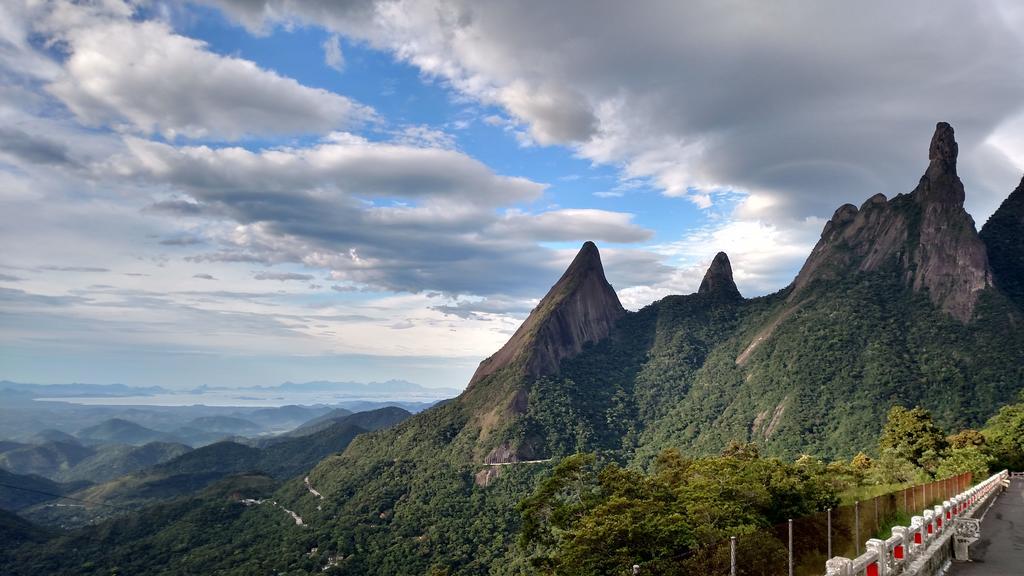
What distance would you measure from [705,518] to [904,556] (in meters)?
16.8

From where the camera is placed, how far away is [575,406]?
135000 millimetres

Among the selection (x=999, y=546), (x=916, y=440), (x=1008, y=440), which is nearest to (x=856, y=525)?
(x=999, y=546)

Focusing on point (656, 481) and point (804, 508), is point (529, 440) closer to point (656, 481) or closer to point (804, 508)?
point (656, 481)

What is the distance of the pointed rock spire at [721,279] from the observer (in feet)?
595

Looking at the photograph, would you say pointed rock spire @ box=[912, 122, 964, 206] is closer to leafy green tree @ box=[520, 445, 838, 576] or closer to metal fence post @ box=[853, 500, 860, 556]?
leafy green tree @ box=[520, 445, 838, 576]

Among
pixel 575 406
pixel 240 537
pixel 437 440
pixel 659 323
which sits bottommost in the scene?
pixel 240 537

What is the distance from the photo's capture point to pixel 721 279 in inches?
7215

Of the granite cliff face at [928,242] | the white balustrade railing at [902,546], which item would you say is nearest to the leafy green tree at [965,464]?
the white balustrade railing at [902,546]

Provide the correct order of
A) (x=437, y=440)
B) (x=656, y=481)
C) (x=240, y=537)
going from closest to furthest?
(x=656, y=481) < (x=240, y=537) < (x=437, y=440)

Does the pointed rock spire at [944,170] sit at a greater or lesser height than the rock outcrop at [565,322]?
greater

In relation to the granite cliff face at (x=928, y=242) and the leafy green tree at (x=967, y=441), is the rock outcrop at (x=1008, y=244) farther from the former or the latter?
the leafy green tree at (x=967, y=441)

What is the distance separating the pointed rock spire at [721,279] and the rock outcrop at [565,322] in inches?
1242

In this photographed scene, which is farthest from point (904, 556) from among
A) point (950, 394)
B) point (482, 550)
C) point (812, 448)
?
point (950, 394)

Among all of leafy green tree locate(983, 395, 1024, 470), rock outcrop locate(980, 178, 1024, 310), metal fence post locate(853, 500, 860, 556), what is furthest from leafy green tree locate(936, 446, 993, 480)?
rock outcrop locate(980, 178, 1024, 310)
